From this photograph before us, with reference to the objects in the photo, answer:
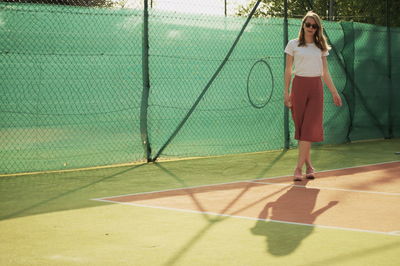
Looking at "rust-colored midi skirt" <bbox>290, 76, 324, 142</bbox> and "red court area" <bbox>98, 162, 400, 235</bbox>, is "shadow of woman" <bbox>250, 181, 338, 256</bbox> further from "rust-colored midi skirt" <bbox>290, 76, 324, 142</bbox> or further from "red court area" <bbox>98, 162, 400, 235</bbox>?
"rust-colored midi skirt" <bbox>290, 76, 324, 142</bbox>

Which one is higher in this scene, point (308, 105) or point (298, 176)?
point (308, 105)

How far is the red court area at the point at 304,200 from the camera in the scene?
6816mm

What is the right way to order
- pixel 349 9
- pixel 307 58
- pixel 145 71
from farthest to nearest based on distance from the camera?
pixel 349 9
pixel 145 71
pixel 307 58

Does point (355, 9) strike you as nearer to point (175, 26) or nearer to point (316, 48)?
point (175, 26)

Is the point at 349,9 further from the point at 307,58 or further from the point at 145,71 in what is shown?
the point at 307,58

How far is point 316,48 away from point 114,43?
2.78m

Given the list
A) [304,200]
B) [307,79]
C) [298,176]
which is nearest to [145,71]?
[307,79]

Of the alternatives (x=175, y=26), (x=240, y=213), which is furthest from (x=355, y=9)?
(x=240, y=213)

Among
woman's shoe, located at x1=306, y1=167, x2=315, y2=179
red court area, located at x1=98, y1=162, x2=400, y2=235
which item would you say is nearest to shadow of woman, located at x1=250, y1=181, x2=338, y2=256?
red court area, located at x1=98, y1=162, x2=400, y2=235

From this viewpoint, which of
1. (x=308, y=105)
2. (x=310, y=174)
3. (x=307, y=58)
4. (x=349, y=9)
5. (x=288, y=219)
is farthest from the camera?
(x=349, y=9)

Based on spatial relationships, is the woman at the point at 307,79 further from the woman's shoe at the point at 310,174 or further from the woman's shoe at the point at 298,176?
the woman's shoe at the point at 310,174

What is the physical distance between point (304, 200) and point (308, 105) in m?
1.65

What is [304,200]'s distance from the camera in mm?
7840

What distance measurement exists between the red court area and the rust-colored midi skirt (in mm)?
551
